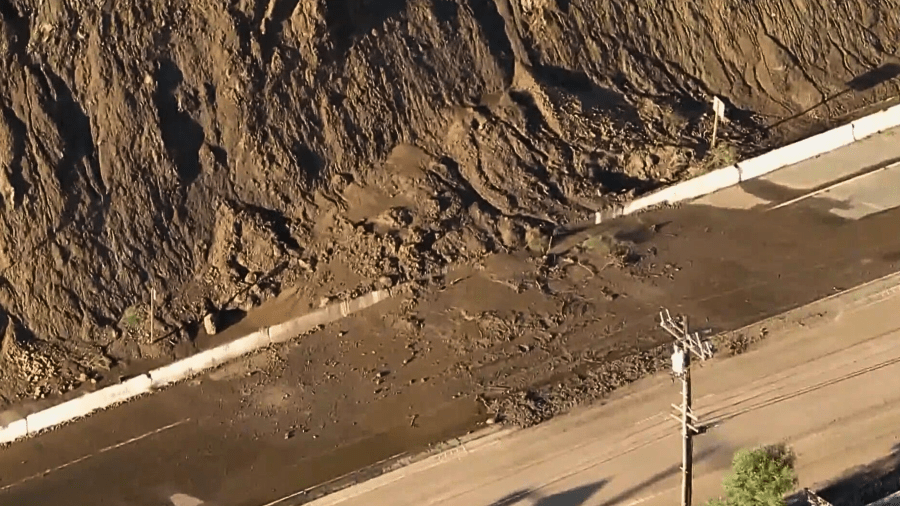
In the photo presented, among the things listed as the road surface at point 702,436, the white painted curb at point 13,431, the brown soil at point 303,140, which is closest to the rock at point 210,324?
the brown soil at point 303,140

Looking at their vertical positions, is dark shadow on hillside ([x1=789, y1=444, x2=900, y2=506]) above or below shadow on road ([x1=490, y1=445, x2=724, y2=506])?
below

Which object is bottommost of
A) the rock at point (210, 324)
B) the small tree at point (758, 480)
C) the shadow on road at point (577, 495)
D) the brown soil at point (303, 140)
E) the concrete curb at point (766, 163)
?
the small tree at point (758, 480)

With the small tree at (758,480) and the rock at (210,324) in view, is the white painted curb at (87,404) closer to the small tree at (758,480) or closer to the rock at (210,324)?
the rock at (210,324)

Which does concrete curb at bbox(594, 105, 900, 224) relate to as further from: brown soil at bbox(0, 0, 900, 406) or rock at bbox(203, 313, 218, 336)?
rock at bbox(203, 313, 218, 336)

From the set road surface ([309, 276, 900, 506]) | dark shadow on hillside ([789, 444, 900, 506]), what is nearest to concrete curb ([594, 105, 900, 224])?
road surface ([309, 276, 900, 506])

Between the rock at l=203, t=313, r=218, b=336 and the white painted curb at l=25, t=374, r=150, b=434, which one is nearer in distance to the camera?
the white painted curb at l=25, t=374, r=150, b=434

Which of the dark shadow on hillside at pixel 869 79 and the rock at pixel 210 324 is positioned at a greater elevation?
the dark shadow on hillside at pixel 869 79
